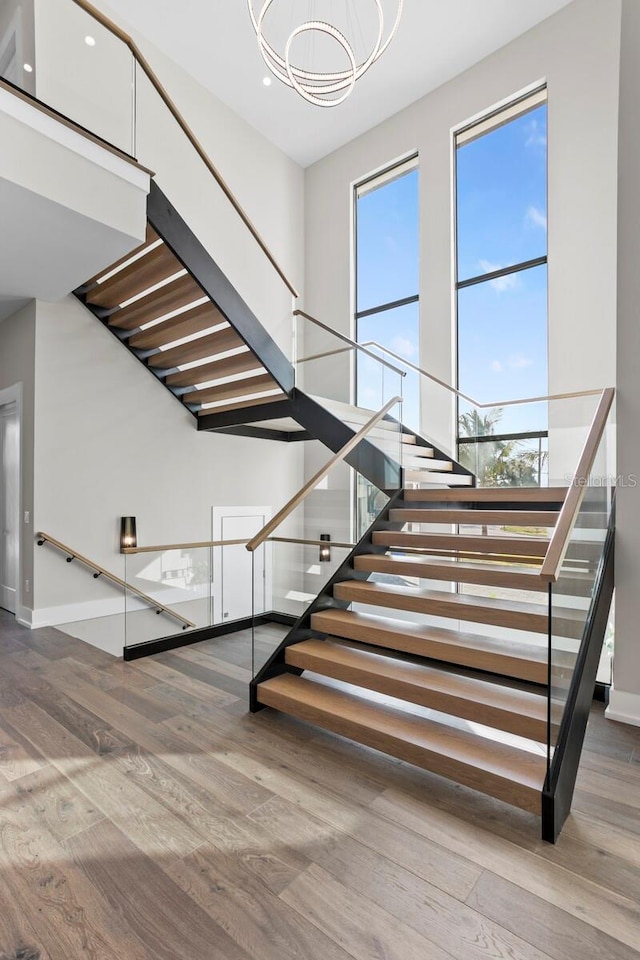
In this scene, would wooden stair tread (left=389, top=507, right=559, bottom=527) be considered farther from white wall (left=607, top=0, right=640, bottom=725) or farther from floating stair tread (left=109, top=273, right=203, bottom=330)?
floating stair tread (left=109, top=273, right=203, bottom=330)

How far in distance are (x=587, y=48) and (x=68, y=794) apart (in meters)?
8.21

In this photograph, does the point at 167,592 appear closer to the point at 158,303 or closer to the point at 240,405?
the point at 240,405

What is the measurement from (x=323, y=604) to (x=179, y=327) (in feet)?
10.9

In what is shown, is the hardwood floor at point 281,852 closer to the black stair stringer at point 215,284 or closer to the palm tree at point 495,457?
the palm tree at point 495,457

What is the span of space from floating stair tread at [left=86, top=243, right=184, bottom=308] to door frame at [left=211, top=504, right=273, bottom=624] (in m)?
2.62

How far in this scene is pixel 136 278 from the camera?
4934 mm

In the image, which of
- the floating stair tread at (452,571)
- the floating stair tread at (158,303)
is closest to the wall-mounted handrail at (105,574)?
the floating stair tread at (452,571)

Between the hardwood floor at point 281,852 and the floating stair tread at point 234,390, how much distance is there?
3.44m

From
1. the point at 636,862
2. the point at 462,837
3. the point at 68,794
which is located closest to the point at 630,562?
the point at 636,862

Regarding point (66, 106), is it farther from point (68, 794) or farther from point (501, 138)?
point (501, 138)

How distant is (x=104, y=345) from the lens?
5.81 m

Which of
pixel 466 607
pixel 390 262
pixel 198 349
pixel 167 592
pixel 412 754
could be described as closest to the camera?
pixel 412 754

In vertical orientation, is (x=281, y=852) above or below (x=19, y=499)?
below

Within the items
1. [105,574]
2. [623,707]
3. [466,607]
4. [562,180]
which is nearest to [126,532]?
[105,574]
